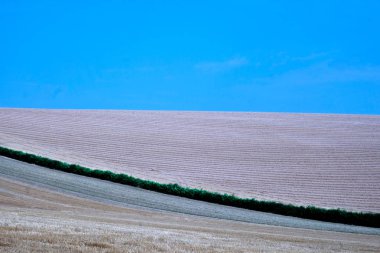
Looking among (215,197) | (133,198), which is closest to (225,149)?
(215,197)

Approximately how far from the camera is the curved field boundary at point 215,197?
27.9 meters

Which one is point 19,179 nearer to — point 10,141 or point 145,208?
point 145,208

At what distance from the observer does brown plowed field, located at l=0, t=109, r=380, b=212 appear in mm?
33844

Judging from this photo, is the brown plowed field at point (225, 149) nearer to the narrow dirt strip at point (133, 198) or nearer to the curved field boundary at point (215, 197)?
the curved field boundary at point (215, 197)

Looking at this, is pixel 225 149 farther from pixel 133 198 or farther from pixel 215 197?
pixel 133 198

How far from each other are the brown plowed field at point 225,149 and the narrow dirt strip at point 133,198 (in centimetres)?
338

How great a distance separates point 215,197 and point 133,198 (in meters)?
4.85

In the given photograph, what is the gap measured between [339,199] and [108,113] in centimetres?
3317

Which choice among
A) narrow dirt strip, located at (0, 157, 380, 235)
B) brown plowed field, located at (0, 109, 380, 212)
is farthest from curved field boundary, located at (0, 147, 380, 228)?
brown plowed field, located at (0, 109, 380, 212)

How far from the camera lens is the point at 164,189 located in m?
31.3

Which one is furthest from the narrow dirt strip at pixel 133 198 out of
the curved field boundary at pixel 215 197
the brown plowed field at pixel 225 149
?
the brown plowed field at pixel 225 149

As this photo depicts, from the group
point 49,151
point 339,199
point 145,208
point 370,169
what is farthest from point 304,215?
point 49,151

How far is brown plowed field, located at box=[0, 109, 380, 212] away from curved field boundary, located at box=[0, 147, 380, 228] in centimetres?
160

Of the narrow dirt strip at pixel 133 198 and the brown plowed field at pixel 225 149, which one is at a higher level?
the brown plowed field at pixel 225 149
